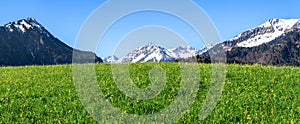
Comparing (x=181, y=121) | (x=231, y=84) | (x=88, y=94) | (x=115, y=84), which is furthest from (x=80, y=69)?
(x=181, y=121)

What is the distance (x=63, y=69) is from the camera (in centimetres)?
2794

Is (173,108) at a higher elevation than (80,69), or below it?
below

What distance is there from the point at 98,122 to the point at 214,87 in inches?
336

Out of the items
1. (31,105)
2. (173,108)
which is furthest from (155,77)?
(31,105)

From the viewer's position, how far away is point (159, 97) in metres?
18.8

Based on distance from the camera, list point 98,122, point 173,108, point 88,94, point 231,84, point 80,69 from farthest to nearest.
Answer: point 80,69
point 231,84
point 88,94
point 173,108
point 98,122

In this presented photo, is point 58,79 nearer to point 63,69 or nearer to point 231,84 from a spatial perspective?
point 63,69

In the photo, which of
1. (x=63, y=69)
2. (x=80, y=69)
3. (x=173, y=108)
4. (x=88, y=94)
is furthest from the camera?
(x=63, y=69)

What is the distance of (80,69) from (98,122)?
34.1ft

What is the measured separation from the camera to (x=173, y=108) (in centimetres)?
1700

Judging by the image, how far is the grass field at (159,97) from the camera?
15.8 metres

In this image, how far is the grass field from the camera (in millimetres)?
15766

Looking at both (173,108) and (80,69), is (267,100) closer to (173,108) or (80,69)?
(173,108)

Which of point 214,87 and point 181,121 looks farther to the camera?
point 214,87
